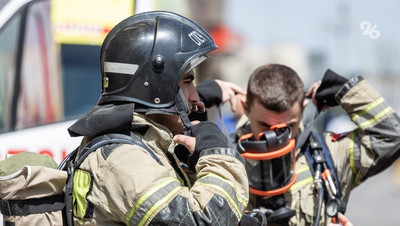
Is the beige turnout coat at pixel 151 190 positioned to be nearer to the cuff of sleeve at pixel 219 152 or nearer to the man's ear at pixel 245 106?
the cuff of sleeve at pixel 219 152

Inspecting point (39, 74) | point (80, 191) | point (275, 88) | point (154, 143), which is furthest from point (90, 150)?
point (39, 74)

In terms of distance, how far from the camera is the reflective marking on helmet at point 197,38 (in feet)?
8.07

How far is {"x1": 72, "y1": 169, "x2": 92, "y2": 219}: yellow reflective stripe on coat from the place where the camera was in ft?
7.25

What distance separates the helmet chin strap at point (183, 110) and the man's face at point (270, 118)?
2.73ft

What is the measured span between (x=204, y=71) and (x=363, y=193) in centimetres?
453

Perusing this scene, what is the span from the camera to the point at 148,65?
93.8 inches

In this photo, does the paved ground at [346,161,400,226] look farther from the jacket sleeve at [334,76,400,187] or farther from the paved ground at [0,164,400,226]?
the jacket sleeve at [334,76,400,187]

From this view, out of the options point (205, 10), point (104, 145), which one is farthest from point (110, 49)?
point (205, 10)

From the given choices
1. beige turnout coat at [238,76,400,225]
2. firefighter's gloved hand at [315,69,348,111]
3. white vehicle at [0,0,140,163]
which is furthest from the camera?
white vehicle at [0,0,140,163]

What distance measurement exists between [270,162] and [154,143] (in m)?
0.91

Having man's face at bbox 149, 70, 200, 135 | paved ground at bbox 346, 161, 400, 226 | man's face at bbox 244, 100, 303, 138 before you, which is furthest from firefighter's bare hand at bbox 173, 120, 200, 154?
paved ground at bbox 346, 161, 400, 226

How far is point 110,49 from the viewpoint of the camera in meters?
2.44

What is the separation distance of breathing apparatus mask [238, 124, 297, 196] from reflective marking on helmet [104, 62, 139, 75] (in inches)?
33.4

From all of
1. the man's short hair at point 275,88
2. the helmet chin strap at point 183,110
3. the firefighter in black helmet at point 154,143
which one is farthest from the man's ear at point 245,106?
the helmet chin strap at point 183,110
